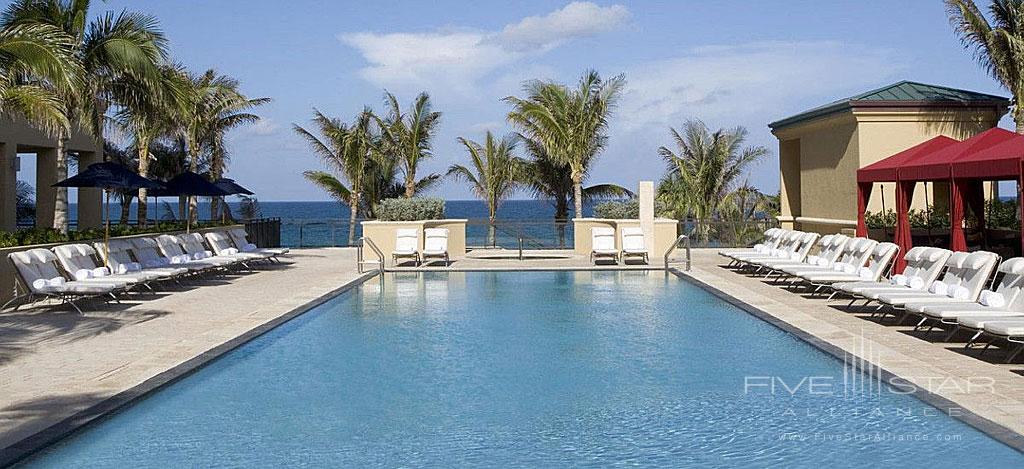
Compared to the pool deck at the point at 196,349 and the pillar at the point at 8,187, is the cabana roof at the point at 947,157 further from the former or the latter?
the pillar at the point at 8,187

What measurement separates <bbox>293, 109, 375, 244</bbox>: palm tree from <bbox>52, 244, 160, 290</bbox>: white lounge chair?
46.9 ft

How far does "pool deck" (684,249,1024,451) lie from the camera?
661 centimetres

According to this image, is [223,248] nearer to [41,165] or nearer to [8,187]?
[8,187]

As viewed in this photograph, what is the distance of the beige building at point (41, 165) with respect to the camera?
20391 mm

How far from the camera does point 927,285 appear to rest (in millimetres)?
11250

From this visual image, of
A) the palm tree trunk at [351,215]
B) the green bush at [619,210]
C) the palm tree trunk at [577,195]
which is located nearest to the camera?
the green bush at [619,210]

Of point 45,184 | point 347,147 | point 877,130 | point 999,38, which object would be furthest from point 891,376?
point 347,147

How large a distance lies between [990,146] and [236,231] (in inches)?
596

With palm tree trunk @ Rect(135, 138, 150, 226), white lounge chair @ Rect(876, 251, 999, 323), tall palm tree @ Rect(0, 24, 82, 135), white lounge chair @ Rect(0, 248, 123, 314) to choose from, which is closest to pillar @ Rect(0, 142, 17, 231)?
palm tree trunk @ Rect(135, 138, 150, 226)

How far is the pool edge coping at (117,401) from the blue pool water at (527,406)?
73mm

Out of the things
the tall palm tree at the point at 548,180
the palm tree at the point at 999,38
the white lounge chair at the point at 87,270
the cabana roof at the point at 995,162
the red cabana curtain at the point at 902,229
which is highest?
the palm tree at the point at 999,38

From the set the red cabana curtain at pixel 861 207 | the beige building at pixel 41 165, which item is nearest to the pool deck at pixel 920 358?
the red cabana curtain at pixel 861 207

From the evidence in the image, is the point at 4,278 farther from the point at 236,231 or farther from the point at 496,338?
the point at 236,231

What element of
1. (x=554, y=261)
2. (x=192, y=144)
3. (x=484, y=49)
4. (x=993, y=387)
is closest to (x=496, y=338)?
(x=993, y=387)
